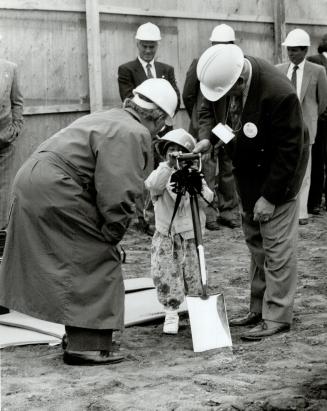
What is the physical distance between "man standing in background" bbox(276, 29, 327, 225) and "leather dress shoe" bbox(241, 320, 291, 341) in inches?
170

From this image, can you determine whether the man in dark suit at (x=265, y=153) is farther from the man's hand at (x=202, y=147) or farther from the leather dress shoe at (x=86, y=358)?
the leather dress shoe at (x=86, y=358)

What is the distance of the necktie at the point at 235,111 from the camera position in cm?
632

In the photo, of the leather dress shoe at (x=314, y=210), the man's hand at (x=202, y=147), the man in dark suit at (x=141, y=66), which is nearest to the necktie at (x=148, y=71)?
the man in dark suit at (x=141, y=66)

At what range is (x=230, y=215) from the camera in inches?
451

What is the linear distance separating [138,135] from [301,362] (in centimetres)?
166

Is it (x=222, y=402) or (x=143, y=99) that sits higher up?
(x=143, y=99)

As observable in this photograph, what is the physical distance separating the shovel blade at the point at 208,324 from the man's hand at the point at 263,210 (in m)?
0.62

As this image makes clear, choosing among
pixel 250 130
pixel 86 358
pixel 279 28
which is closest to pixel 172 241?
pixel 250 130

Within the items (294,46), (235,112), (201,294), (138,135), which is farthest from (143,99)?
(294,46)

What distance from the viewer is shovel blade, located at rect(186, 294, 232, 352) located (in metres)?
6.16

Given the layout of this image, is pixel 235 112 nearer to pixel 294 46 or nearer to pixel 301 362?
pixel 301 362

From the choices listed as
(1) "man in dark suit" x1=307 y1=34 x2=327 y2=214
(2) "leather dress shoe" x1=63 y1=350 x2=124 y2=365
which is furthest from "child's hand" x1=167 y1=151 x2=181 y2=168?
(1) "man in dark suit" x1=307 y1=34 x2=327 y2=214

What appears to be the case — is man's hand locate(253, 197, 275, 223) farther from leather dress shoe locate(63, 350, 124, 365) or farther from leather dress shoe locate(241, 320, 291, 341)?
leather dress shoe locate(63, 350, 124, 365)

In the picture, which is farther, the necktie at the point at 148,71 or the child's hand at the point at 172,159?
the necktie at the point at 148,71
